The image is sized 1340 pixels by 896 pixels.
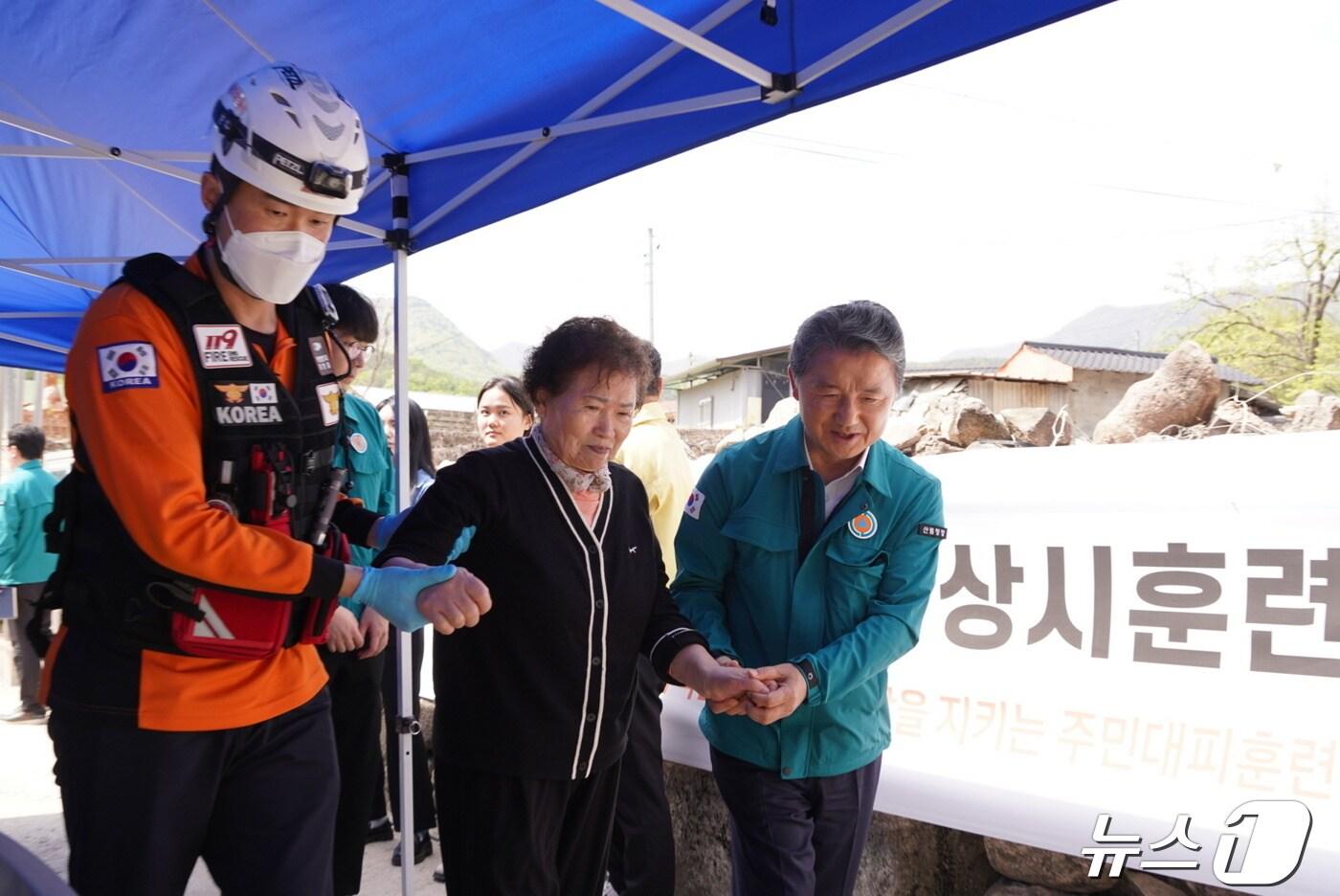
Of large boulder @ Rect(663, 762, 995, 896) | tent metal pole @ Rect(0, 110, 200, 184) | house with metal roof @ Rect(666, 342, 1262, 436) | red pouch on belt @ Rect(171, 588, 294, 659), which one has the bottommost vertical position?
large boulder @ Rect(663, 762, 995, 896)

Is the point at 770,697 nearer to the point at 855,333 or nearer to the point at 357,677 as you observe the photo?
the point at 855,333

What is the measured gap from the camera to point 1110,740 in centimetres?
270

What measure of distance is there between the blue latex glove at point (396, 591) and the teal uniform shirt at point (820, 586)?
2.58ft

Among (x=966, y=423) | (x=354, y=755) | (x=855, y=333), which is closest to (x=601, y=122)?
(x=855, y=333)

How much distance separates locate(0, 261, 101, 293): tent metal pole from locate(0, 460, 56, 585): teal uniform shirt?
6.55 feet

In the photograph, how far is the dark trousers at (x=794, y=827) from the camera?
2.07 metres

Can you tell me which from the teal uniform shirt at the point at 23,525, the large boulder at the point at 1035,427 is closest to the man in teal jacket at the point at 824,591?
the large boulder at the point at 1035,427

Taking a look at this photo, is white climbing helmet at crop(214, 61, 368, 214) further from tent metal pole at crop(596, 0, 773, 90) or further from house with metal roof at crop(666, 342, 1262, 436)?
house with metal roof at crop(666, 342, 1262, 436)

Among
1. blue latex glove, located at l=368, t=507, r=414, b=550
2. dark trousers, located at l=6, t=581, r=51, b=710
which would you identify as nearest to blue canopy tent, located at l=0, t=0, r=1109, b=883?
blue latex glove, located at l=368, t=507, r=414, b=550

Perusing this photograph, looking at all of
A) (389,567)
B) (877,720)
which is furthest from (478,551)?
(877,720)

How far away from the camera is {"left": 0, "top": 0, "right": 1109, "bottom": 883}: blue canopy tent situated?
2209 mm

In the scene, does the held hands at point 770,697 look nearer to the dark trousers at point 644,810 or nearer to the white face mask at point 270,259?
the white face mask at point 270,259

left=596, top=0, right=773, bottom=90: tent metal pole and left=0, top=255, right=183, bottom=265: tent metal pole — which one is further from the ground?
left=0, top=255, right=183, bottom=265: tent metal pole

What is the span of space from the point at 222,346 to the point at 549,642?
894mm
